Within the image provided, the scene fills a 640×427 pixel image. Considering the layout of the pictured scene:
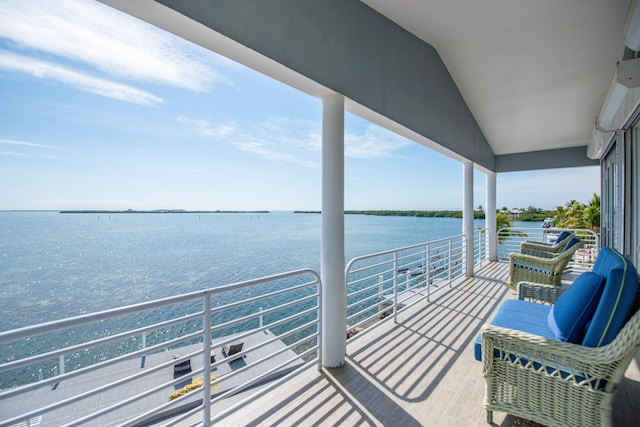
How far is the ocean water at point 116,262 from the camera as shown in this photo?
1486 centimetres

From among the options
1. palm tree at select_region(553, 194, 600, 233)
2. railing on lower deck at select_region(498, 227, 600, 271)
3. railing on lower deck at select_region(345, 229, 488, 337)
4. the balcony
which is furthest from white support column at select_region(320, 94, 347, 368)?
palm tree at select_region(553, 194, 600, 233)

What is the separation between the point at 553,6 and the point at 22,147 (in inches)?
695

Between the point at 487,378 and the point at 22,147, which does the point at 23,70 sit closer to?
the point at 22,147

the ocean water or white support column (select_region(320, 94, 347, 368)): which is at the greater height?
white support column (select_region(320, 94, 347, 368))

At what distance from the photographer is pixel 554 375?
4.63 feet

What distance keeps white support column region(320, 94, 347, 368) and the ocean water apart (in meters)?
5.93

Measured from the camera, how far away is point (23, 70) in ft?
28.1

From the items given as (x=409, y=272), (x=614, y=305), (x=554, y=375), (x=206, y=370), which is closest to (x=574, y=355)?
(x=554, y=375)

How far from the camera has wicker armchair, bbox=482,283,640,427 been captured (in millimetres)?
1262

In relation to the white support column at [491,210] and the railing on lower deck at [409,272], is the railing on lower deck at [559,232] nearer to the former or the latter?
the white support column at [491,210]

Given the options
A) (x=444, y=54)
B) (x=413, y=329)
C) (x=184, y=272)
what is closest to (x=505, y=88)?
(x=444, y=54)

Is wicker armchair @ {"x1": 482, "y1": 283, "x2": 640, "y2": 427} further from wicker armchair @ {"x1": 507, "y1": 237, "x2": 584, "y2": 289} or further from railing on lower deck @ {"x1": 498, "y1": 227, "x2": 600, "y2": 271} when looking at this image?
railing on lower deck @ {"x1": 498, "y1": 227, "x2": 600, "y2": 271}

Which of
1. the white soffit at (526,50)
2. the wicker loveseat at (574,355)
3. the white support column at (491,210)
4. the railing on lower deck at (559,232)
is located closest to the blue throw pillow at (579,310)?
the wicker loveseat at (574,355)

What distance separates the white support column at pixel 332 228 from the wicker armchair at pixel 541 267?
2.72 metres
